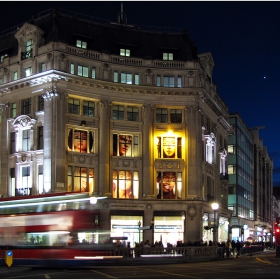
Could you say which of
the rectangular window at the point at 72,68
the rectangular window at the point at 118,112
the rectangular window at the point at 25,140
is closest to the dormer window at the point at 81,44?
the rectangular window at the point at 72,68

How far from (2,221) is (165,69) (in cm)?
3484

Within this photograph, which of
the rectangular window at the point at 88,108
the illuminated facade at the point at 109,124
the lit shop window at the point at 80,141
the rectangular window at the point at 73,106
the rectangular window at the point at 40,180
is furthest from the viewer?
the rectangular window at the point at 88,108

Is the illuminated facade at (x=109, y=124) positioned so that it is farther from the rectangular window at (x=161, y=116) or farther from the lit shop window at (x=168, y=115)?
the rectangular window at (x=161, y=116)

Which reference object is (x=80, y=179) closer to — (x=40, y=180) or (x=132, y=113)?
(x=40, y=180)

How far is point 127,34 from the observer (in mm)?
70812

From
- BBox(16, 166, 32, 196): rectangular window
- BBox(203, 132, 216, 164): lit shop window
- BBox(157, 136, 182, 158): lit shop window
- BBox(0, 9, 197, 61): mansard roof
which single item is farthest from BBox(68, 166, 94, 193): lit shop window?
BBox(203, 132, 216, 164): lit shop window

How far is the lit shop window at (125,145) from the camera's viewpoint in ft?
215

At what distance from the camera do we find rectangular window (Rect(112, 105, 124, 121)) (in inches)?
2601

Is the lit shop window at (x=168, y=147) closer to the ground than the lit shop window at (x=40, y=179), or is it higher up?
higher up

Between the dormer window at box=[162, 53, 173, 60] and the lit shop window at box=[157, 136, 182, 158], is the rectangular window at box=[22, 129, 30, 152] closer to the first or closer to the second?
the lit shop window at box=[157, 136, 182, 158]

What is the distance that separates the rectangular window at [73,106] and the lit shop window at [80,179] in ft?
20.0

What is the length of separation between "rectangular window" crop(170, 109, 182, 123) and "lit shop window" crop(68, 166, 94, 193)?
11.4 meters

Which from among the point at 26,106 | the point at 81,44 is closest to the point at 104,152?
the point at 26,106

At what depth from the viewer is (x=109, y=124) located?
6500cm
